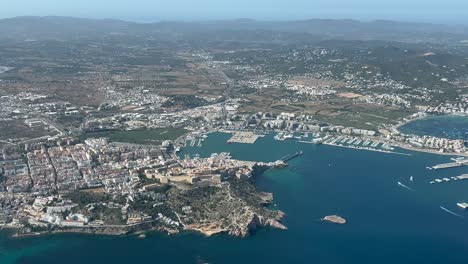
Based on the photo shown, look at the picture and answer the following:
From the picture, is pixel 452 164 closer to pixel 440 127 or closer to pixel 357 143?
pixel 357 143

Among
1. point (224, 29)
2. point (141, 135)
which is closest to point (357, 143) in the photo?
point (141, 135)

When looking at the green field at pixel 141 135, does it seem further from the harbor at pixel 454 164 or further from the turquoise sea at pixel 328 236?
the harbor at pixel 454 164

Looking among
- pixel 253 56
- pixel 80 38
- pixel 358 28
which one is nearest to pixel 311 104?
pixel 253 56

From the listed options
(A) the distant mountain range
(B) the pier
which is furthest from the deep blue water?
(A) the distant mountain range

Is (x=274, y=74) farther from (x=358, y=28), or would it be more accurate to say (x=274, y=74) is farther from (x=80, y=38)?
(x=358, y=28)

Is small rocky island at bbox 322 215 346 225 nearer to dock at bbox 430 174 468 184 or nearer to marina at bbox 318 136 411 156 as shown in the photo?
→ dock at bbox 430 174 468 184

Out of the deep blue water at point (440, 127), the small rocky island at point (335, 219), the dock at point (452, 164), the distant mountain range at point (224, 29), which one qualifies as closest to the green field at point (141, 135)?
the small rocky island at point (335, 219)
